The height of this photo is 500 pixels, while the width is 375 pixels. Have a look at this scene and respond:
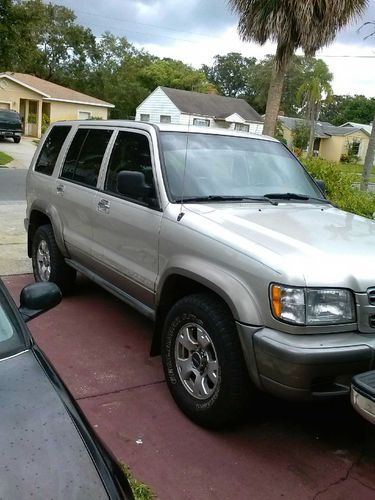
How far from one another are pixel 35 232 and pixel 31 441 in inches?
178

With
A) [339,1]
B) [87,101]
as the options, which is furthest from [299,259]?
[87,101]

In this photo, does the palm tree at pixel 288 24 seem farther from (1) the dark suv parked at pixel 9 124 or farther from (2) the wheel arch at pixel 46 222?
(1) the dark suv parked at pixel 9 124

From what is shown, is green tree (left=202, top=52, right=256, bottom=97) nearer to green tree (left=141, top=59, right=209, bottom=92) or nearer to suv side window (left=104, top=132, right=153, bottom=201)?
green tree (left=141, top=59, right=209, bottom=92)

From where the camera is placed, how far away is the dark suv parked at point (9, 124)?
28.9m

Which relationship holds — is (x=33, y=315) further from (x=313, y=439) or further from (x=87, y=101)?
(x=87, y=101)

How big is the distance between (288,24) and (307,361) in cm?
1080

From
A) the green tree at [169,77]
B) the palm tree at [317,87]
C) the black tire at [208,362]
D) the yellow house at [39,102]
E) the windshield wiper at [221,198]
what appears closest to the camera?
the black tire at [208,362]

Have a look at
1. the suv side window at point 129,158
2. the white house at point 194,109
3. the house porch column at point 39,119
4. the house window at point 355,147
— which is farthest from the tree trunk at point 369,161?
the house window at point 355,147

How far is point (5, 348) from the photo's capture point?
89.4 inches

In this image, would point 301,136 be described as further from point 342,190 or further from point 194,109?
point 342,190

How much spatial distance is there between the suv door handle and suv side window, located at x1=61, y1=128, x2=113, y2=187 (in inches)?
12.1

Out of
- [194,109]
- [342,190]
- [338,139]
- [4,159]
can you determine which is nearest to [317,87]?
[338,139]

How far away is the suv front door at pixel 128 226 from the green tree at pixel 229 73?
82.8 m

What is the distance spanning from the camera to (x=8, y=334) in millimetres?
2350
